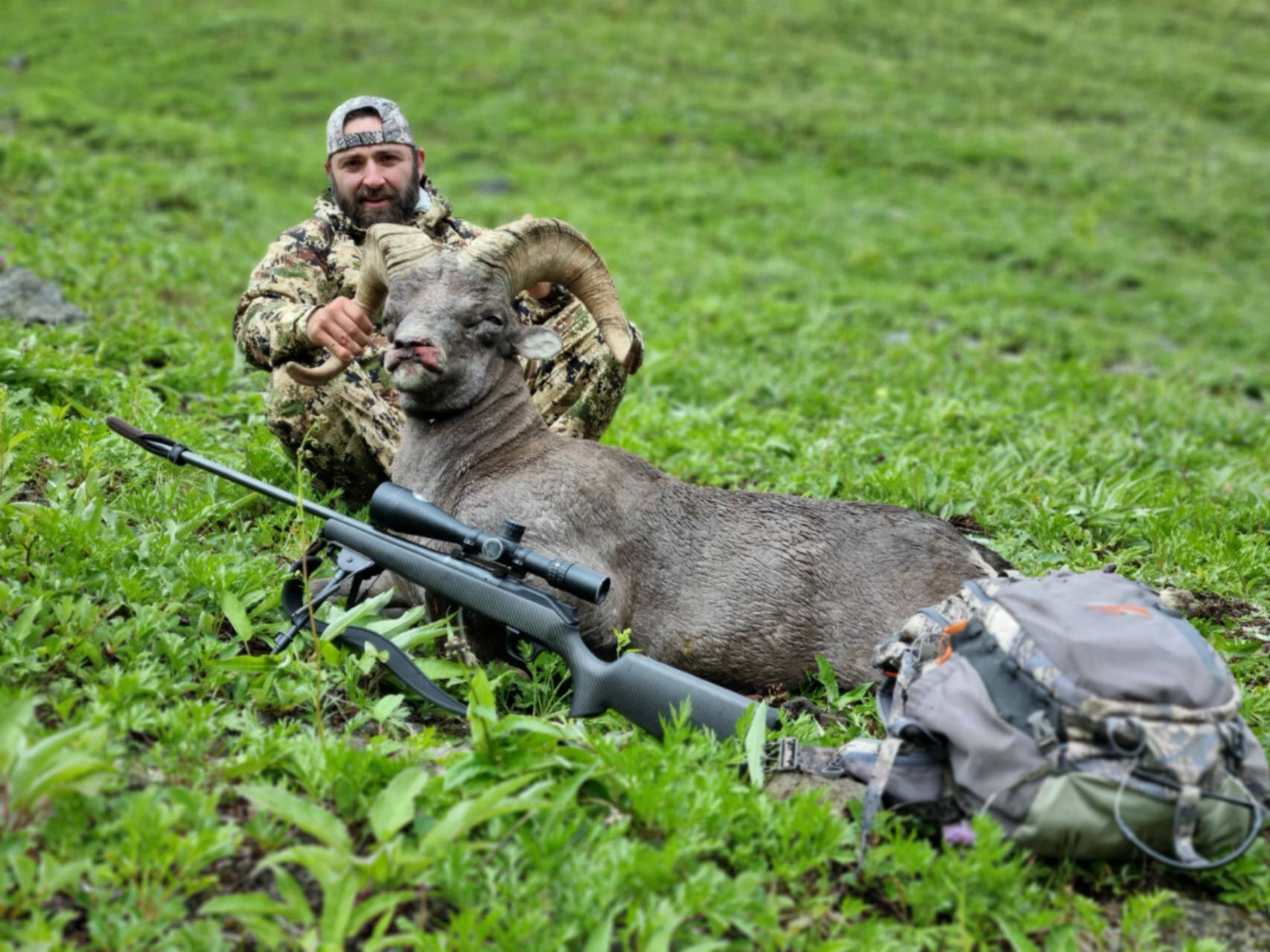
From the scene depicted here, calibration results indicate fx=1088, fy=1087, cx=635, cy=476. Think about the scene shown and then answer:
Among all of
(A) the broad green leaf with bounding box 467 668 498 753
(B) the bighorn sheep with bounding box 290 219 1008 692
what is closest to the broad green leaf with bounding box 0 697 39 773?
(A) the broad green leaf with bounding box 467 668 498 753

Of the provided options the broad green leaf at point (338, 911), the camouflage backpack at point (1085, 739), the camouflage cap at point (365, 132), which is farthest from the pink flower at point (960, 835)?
the camouflage cap at point (365, 132)

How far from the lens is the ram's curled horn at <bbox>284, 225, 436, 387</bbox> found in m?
5.99

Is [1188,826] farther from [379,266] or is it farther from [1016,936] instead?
[379,266]

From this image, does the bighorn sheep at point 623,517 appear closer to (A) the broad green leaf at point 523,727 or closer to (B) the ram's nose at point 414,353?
(B) the ram's nose at point 414,353

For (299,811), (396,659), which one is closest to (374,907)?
(299,811)

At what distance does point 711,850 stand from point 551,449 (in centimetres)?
269

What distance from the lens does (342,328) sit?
6023mm

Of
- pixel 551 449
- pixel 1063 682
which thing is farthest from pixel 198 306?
pixel 1063 682

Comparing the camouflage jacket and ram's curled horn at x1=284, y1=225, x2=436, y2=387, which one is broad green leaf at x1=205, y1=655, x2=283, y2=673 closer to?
ram's curled horn at x1=284, y1=225, x2=436, y2=387

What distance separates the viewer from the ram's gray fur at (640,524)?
562 cm

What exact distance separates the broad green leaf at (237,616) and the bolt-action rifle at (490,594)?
0.20 m

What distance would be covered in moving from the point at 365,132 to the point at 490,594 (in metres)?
3.85

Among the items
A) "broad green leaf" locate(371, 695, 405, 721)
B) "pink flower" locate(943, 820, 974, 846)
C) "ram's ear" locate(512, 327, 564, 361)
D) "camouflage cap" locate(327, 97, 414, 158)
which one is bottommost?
"pink flower" locate(943, 820, 974, 846)

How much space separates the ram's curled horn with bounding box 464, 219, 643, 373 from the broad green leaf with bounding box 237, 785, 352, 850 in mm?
3215
